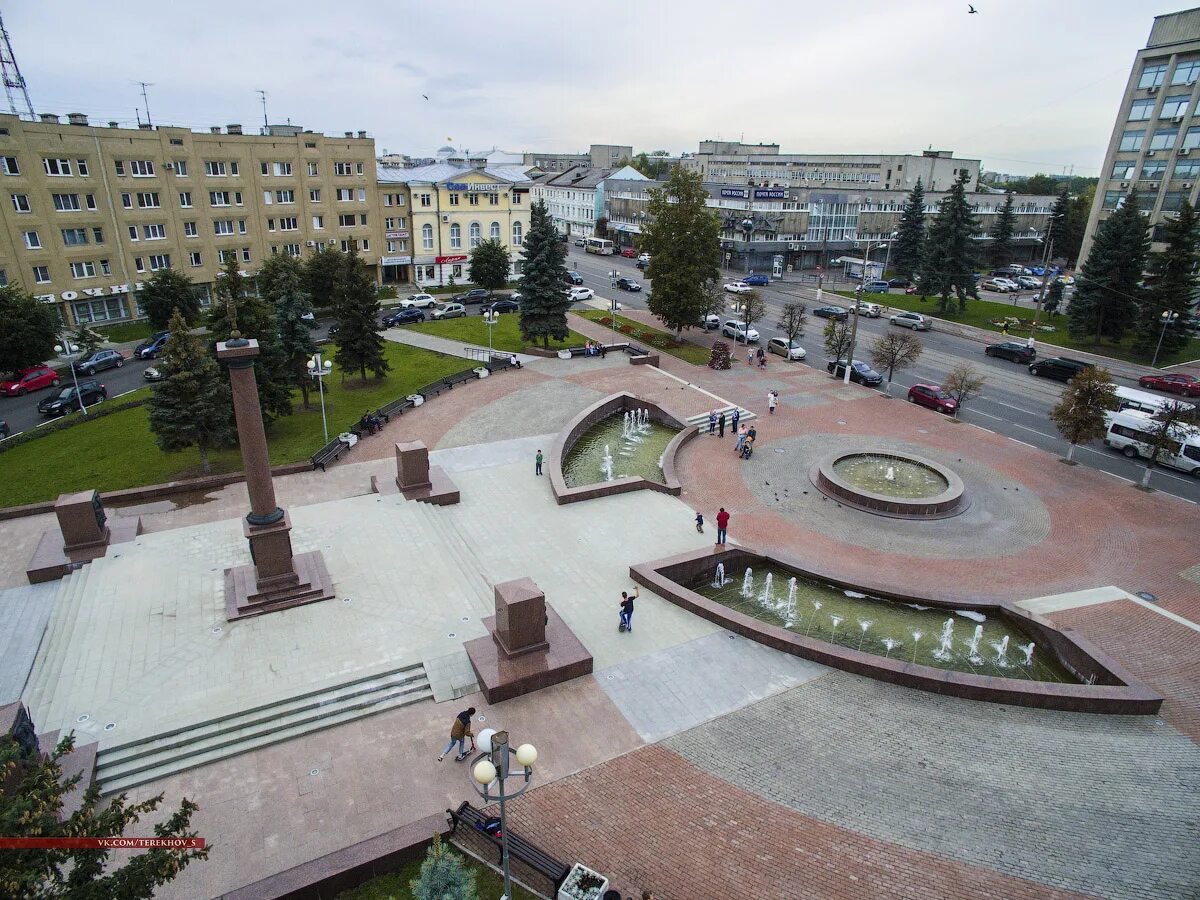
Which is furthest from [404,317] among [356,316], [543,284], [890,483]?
[890,483]

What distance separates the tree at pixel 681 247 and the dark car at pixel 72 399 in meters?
28.2

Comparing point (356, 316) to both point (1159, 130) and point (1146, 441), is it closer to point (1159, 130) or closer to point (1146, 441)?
point (1146, 441)

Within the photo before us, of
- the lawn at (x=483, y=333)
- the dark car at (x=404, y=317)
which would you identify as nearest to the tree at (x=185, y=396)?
the lawn at (x=483, y=333)

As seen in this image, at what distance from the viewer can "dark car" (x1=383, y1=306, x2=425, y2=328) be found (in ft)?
149

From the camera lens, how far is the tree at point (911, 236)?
60.9m

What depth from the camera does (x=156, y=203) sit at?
4416cm

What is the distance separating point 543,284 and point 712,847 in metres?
32.0

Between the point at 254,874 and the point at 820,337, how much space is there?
42.7 meters

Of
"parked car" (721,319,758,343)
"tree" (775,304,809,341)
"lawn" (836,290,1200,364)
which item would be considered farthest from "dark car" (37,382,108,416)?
"lawn" (836,290,1200,364)

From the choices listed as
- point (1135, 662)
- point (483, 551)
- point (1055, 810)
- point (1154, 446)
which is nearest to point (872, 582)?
point (1135, 662)

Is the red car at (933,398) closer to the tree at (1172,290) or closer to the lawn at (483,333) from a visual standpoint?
the tree at (1172,290)

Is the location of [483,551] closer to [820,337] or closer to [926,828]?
[926,828]

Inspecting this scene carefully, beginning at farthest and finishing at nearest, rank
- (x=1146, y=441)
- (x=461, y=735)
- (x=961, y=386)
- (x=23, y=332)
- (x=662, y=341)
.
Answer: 1. (x=662, y=341)
2. (x=23, y=332)
3. (x=961, y=386)
4. (x=1146, y=441)
5. (x=461, y=735)

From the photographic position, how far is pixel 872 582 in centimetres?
1770
